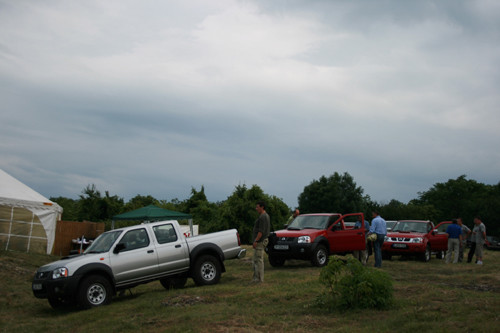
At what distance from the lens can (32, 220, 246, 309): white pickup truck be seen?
10219 millimetres

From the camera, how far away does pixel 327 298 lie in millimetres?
8523

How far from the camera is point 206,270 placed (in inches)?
478

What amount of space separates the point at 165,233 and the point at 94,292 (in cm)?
219

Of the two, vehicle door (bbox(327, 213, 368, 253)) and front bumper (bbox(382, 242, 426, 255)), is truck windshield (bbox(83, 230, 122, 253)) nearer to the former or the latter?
vehicle door (bbox(327, 213, 368, 253))

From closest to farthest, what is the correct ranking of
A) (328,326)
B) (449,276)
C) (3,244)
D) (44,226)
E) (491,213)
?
(328,326) → (449,276) → (3,244) → (44,226) → (491,213)

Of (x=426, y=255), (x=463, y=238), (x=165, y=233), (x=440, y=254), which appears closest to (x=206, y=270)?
(x=165, y=233)

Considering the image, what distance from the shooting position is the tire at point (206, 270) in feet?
38.9

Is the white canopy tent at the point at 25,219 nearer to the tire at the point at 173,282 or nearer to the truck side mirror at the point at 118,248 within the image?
the tire at the point at 173,282

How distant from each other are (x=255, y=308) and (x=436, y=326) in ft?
11.0

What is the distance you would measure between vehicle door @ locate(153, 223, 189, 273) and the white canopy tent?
38.8 ft

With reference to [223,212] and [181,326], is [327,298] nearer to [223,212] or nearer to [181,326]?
[181,326]

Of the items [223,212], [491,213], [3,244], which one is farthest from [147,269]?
[491,213]

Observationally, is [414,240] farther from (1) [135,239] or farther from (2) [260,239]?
(1) [135,239]

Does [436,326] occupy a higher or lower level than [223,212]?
lower
